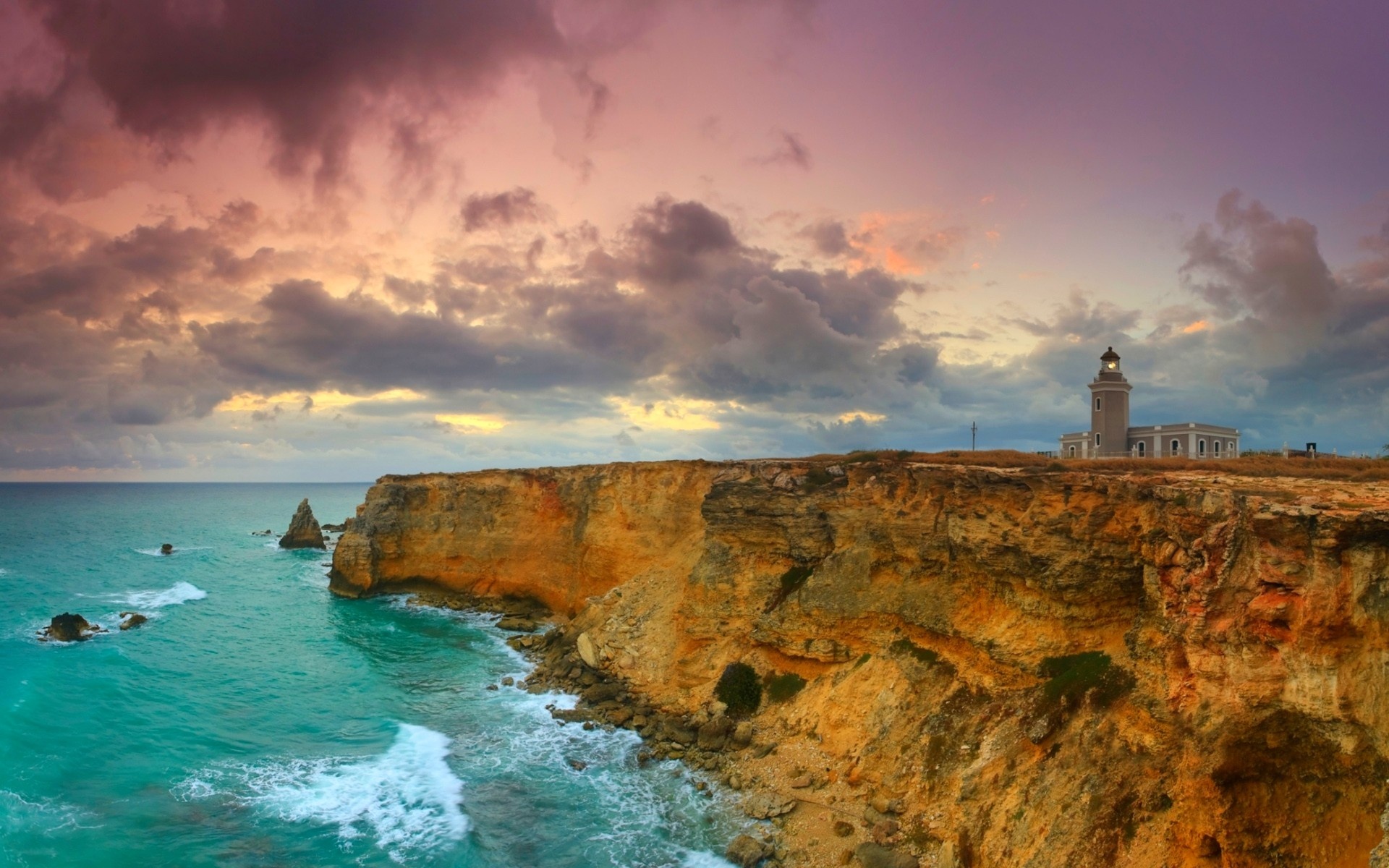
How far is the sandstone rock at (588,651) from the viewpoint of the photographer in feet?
108

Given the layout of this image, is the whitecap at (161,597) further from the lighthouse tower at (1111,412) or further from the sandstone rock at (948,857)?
the lighthouse tower at (1111,412)

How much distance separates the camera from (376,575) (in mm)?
53875

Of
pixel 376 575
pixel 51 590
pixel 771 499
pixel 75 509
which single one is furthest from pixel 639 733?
pixel 75 509

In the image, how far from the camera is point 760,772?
2280cm

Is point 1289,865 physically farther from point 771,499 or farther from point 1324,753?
point 771,499

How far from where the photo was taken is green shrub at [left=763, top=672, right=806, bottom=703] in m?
25.9

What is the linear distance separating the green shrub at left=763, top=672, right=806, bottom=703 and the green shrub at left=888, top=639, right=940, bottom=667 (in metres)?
4.14

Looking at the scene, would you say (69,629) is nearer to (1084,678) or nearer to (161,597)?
(161,597)

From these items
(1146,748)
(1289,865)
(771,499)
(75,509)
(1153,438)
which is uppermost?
(1153,438)

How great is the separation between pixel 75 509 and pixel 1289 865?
→ 202859mm

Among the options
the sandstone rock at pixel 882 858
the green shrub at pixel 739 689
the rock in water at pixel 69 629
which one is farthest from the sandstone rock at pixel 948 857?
the rock in water at pixel 69 629

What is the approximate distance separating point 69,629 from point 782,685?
1667 inches

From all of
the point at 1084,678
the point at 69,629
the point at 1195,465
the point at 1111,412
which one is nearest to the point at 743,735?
the point at 1084,678

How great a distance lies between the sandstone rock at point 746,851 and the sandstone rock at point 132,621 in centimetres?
4311
